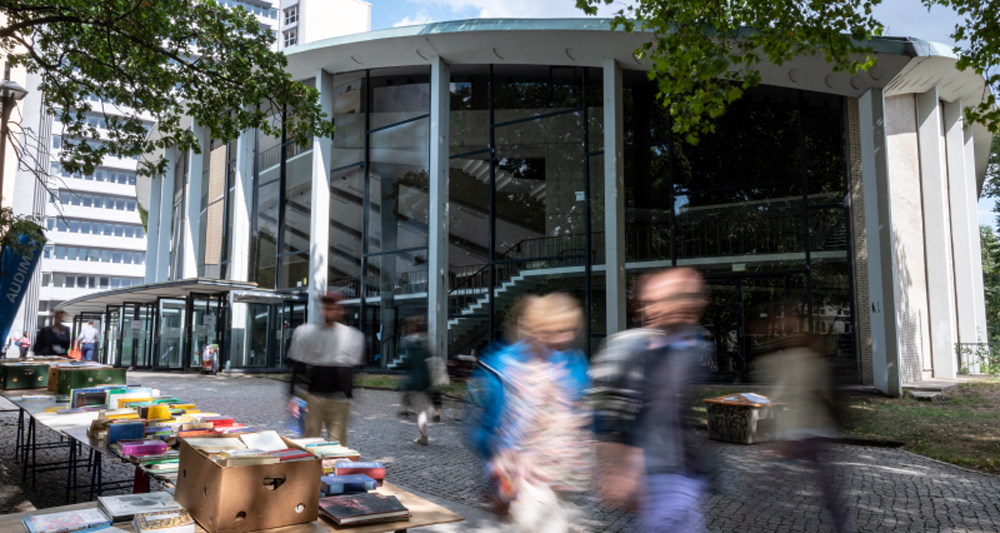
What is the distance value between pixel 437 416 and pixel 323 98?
42.3ft

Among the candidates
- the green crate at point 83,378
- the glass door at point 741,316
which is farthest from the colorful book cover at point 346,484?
the glass door at point 741,316

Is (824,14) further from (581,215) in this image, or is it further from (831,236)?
(581,215)

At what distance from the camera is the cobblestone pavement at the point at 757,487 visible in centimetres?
518

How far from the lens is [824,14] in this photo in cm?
928

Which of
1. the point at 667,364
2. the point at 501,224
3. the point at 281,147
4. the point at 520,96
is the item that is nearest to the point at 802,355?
the point at 667,364

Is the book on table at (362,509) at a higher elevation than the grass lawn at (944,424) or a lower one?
higher

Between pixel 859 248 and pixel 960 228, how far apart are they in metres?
7.57

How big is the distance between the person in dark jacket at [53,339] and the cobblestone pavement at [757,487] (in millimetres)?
2519

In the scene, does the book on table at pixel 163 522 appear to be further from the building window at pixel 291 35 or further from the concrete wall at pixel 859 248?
the building window at pixel 291 35

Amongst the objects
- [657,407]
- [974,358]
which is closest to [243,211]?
[657,407]

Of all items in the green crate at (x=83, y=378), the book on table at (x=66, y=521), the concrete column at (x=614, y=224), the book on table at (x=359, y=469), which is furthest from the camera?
the concrete column at (x=614, y=224)

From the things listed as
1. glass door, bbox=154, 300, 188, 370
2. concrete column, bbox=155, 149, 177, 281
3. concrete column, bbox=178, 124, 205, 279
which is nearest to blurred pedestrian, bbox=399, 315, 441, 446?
glass door, bbox=154, 300, 188, 370

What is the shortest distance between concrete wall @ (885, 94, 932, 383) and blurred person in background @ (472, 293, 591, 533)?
52.7 ft

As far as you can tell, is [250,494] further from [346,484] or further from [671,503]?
[671,503]
